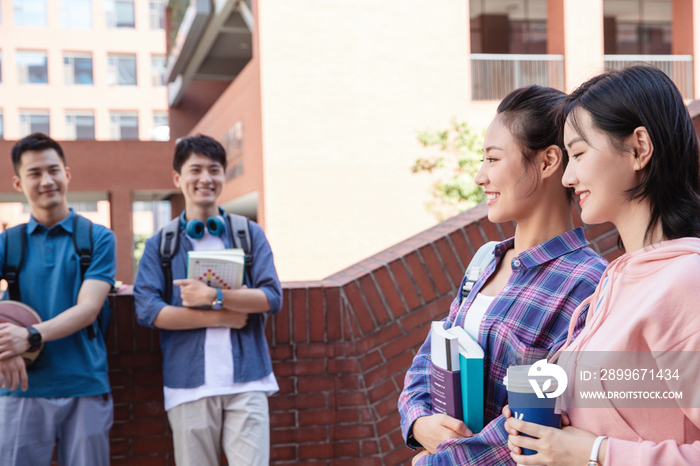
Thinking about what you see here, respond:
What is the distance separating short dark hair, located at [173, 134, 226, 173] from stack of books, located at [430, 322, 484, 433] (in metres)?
1.86

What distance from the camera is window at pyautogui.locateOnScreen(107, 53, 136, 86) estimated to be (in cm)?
4125

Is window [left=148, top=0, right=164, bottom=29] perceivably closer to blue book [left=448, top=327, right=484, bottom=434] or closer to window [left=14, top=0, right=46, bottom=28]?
window [left=14, top=0, right=46, bottom=28]

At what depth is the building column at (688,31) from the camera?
16531 millimetres

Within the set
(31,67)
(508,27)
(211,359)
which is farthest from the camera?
(31,67)

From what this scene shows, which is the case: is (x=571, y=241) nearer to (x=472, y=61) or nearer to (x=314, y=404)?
(x=314, y=404)

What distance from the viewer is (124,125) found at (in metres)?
41.7

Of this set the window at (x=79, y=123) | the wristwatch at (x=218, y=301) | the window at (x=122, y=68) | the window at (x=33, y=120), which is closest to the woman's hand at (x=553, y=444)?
the wristwatch at (x=218, y=301)

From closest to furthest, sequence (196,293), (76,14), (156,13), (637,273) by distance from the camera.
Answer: (637,273) < (196,293) < (76,14) < (156,13)

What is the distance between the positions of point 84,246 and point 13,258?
29 centimetres

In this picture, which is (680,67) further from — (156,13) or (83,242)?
(156,13)

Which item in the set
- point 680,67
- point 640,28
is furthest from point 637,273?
point 640,28

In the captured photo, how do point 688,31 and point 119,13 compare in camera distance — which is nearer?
point 688,31

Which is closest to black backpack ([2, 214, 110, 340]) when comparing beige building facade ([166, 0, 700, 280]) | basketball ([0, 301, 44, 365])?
basketball ([0, 301, 44, 365])

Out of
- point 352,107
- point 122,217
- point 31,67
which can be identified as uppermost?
point 31,67
